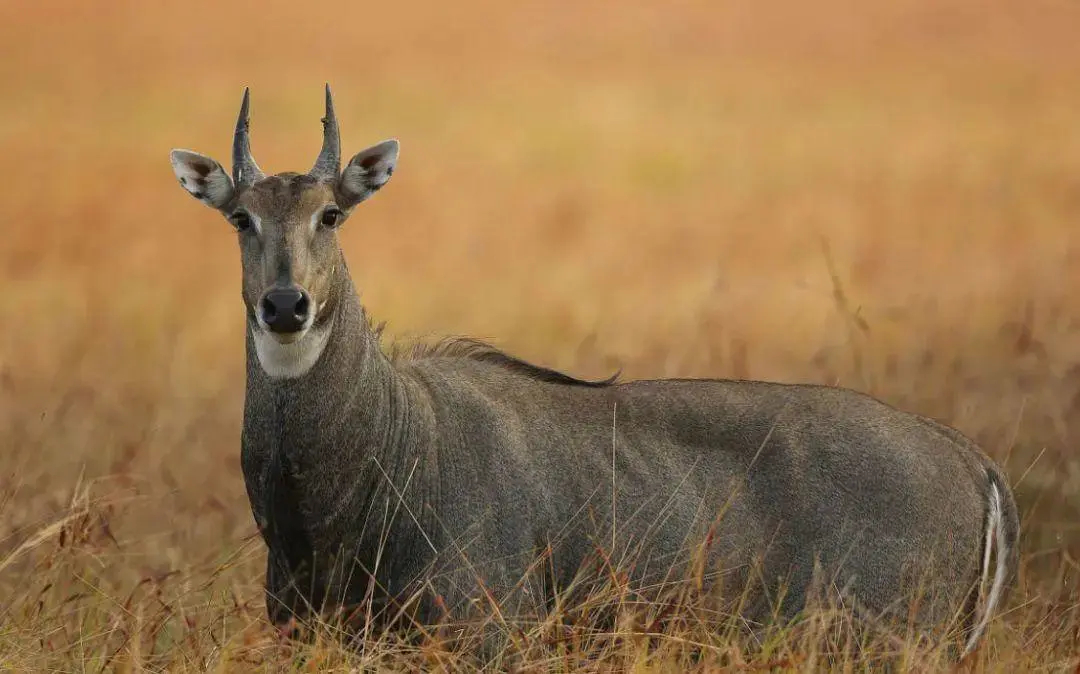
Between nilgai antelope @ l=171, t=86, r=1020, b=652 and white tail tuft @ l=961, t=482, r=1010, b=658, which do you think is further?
white tail tuft @ l=961, t=482, r=1010, b=658

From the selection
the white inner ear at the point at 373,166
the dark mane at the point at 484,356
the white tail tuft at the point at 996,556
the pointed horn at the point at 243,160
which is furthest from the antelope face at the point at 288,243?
the white tail tuft at the point at 996,556

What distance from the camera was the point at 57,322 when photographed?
66.9 feet

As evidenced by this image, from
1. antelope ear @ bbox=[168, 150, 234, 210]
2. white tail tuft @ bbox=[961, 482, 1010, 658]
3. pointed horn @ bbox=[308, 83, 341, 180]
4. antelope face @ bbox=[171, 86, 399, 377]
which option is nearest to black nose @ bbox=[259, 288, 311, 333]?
antelope face @ bbox=[171, 86, 399, 377]

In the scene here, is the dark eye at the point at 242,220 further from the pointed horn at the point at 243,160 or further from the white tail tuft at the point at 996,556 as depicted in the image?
the white tail tuft at the point at 996,556

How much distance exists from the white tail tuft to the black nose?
12.5ft

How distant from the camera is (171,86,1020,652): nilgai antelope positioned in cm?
944

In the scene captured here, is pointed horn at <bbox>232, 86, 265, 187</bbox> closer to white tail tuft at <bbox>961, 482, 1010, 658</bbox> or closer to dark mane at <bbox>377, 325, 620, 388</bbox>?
dark mane at <bbox>377, 325, 620, 388</bbox>

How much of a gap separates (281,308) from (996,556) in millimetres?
4022

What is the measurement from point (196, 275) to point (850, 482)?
1454 cm

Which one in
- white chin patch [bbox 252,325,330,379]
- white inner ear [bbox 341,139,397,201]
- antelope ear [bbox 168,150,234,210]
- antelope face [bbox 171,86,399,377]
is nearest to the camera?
antelope face [bbox 171,86,399,377]

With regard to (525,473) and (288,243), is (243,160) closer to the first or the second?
(288,243)

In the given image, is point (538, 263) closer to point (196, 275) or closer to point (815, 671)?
point (196, 275)

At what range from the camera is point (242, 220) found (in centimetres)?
963

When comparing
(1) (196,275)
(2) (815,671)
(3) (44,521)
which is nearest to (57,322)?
(1) (196,275)
